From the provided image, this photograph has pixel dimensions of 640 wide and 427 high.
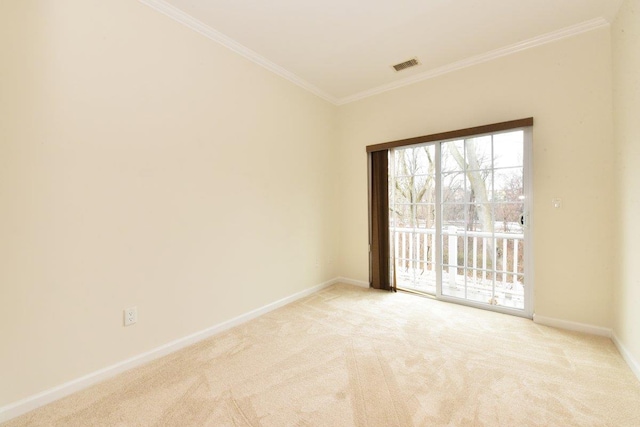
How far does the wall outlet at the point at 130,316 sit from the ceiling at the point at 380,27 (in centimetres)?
232

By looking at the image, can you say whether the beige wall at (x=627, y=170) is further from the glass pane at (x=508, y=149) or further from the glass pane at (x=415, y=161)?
the glass pane at (x=415, y=161)

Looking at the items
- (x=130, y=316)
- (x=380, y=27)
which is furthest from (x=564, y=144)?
(x=130, y=316)

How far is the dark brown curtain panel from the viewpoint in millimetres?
3691

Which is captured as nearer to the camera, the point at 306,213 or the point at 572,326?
the point at 572,326

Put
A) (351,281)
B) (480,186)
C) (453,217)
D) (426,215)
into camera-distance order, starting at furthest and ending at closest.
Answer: (351,281)
(426,215)
(453,217)
(480,186)

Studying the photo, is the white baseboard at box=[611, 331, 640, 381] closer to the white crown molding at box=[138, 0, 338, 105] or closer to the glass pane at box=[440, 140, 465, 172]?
the glass pane at box=[440, 140, 465, 172]

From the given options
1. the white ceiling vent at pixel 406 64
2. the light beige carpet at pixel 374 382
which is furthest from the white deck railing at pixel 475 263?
the white ceiling vent at pixel 406 64

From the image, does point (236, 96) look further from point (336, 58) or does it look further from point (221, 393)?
point (221, 393)

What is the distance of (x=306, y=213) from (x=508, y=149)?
2.39m

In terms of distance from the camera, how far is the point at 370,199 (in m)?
3.82

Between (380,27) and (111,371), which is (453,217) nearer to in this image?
(380,27)

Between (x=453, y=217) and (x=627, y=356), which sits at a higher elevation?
(x=453, y=217)

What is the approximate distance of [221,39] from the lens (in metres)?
2.54

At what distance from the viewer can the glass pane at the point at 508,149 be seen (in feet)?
9.16
